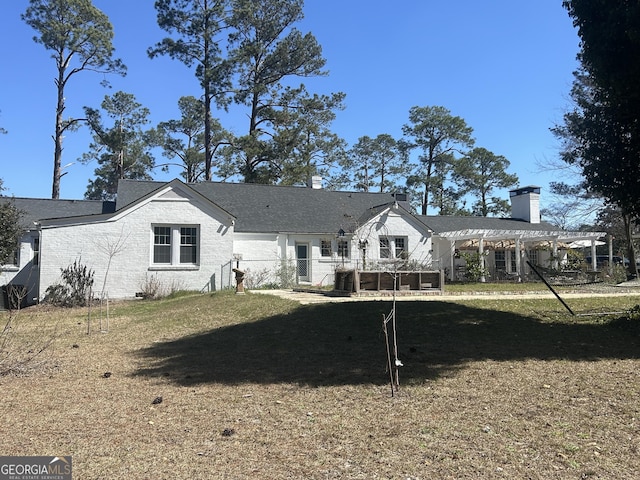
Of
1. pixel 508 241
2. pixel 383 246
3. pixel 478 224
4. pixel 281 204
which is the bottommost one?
pixel 383 246

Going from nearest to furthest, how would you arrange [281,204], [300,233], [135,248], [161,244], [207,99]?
[135,248], [161,244], [300,233], [281,204], [207,99]

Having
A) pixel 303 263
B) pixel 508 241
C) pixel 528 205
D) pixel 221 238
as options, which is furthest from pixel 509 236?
pixel 221 238

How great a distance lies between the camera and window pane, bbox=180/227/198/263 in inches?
829

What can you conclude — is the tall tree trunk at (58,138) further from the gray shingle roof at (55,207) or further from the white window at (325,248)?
the white window at (325,248)

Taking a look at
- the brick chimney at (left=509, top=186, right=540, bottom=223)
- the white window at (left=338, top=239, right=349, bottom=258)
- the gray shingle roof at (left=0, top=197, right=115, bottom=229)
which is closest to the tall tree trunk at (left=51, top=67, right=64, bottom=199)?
the gray shingle roof at (left=0, top=197, right=115, bottom=229)

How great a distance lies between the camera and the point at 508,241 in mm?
29141

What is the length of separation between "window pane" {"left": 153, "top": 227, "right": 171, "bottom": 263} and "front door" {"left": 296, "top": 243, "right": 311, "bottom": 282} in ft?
20.1

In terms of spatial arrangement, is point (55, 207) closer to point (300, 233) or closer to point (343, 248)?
point (300, 233)

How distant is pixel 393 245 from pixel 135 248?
12.5 m

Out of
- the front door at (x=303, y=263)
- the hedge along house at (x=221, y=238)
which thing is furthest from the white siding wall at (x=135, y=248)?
the front door at (x=303, y=263)

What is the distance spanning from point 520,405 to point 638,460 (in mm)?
1407

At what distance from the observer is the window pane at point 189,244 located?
2105 cm

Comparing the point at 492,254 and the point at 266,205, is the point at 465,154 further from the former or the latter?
the point at 266,205

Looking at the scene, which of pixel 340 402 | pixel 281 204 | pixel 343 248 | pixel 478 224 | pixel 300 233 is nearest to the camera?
pixel 340 402
